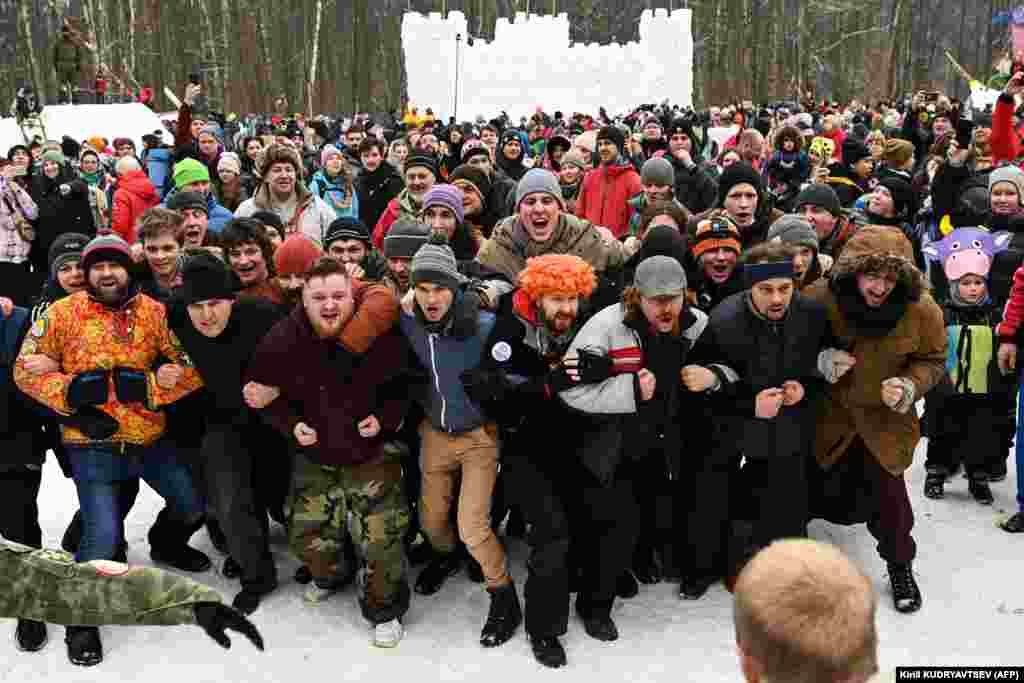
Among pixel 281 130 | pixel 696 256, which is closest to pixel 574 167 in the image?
pixel 696 256

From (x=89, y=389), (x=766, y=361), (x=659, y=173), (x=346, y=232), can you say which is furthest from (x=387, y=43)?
(x=766, y=361)

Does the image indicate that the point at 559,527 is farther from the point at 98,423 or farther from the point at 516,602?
the point at 98,423

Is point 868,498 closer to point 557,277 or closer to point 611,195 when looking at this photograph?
point 557,277

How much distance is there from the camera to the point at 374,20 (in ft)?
100

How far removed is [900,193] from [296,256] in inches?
158

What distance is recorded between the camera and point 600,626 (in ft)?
12.1

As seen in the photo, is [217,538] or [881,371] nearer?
[881,371]

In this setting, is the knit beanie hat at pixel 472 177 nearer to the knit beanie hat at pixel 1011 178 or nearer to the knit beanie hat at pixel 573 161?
the knit beanie hat at pixel 573 161

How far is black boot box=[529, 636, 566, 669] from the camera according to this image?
3488mm

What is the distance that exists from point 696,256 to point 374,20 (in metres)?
29.0

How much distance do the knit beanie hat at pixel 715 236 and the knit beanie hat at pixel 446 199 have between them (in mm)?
1347

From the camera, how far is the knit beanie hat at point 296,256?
4141mm

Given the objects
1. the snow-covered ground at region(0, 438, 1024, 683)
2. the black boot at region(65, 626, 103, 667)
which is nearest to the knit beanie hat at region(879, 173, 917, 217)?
the snow-covered ground at region(0, 438, 1024, 683)

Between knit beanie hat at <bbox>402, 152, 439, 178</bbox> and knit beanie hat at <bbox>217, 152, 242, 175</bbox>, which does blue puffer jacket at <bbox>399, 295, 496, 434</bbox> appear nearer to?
knit beanie hat at <bbox>402, 152, 439, 178</bbox>
